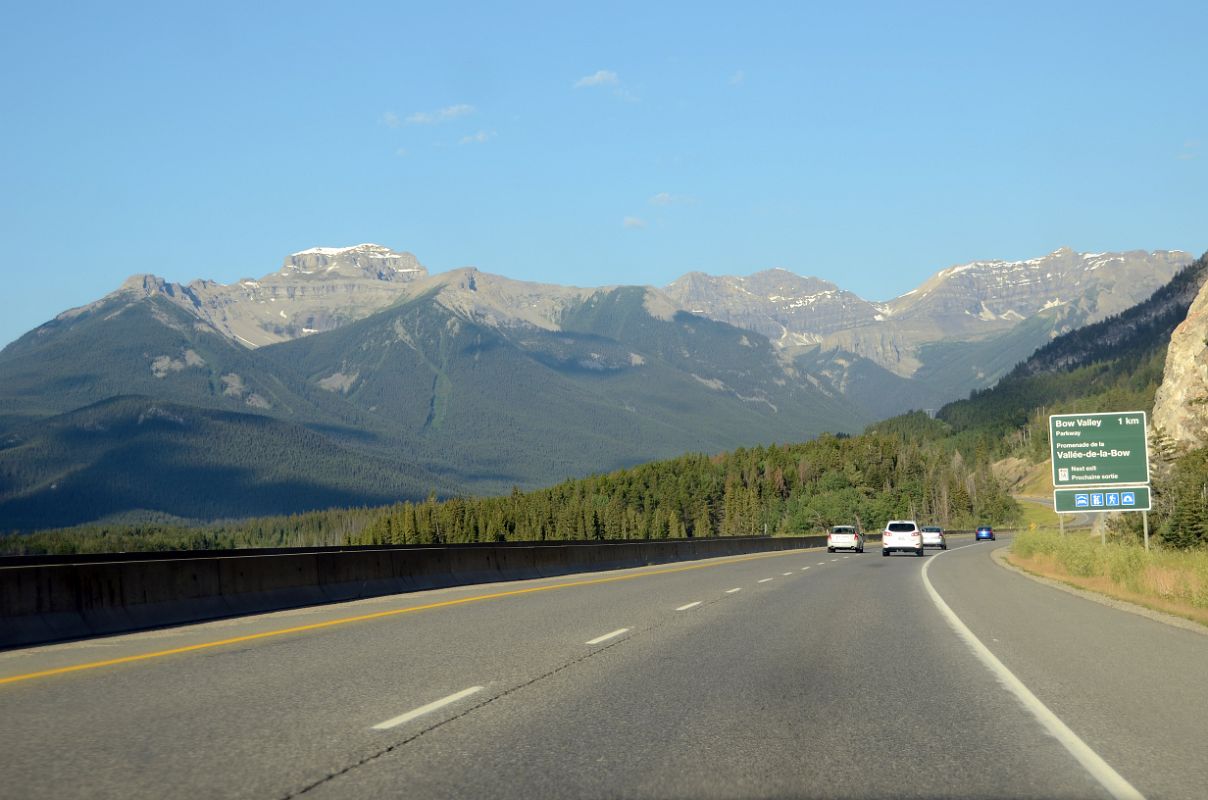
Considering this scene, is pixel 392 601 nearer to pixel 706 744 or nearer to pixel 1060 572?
pixel 706 744

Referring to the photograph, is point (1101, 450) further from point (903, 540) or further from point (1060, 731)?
point (1060, 731)

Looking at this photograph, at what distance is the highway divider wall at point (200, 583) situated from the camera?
15.8m

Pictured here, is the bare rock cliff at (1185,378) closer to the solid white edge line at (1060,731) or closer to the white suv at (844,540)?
the white suv at (844,540)

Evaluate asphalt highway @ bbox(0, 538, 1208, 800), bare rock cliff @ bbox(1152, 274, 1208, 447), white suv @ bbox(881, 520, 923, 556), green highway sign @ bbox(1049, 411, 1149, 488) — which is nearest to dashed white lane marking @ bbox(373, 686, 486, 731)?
asphalt highway @ bbox(0, 538, 1208, 800)

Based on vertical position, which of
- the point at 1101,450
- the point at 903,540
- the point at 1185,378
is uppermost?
the point at 1185,378

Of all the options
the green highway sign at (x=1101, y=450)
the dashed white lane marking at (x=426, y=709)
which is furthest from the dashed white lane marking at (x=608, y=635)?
the green highway sign at (x=1101, y=450)

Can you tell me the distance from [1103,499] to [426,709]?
36.3 m

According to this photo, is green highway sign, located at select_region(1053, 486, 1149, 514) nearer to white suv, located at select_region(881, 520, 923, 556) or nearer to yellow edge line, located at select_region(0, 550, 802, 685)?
white suv, located at select_region(881, 520, 923, 556)

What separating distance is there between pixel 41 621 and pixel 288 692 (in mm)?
5983

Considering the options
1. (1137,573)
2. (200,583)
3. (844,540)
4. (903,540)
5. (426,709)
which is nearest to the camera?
(426,709)

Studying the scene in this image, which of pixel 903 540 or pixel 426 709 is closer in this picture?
pixel 426 709

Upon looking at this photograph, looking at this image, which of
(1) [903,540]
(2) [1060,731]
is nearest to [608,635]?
(2) [1060,731]

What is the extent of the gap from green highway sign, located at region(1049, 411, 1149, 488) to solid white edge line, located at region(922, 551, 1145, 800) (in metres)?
27.2

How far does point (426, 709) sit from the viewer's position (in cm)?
1038
